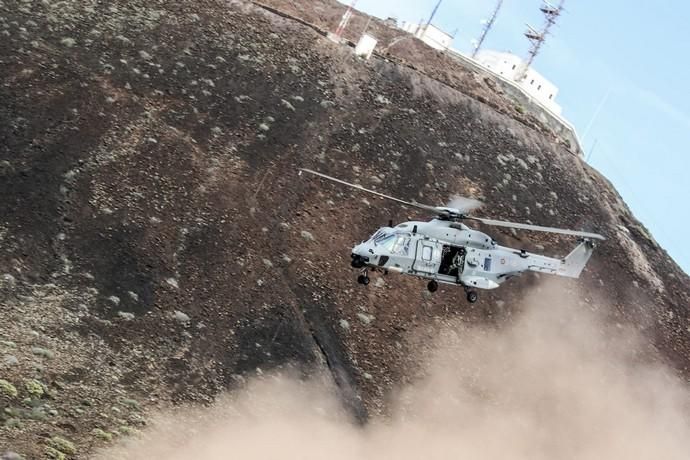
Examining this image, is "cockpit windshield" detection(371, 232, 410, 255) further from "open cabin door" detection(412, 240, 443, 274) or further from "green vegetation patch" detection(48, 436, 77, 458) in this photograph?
"green vegetation patch" detection(48, 436, 77, 458)

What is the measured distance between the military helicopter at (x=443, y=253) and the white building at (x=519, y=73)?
65.1 m

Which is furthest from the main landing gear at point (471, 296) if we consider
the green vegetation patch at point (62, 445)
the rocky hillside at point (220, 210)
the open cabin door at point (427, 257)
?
the green vegetation patch at point (62, 445)

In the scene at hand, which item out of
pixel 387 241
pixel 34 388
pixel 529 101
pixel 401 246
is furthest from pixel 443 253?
pixel 529 101

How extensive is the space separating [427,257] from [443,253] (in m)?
0.93

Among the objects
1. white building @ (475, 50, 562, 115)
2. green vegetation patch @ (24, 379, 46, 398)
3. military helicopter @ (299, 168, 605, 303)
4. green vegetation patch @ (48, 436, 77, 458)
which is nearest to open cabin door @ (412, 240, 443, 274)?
military helicopter @ (299, 168, 605, 303)

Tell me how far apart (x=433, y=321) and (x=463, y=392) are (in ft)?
13.6

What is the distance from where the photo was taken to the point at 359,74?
53.2 m

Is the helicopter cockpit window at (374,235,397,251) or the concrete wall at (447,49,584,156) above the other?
the helicopter cockpit window at (374,235,397,251)

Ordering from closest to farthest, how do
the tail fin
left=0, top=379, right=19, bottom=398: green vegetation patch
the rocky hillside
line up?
1. left=0, top=379, right=19, bottom=398: green vegetation patch
2. the rocky hillside
3. the tail fin

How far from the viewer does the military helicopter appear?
3147cm

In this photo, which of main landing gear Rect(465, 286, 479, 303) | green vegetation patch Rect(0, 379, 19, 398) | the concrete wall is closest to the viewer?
green vegetation patch Rect(0, 379, 19, 398)

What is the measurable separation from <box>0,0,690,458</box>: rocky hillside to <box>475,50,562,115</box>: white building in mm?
40096

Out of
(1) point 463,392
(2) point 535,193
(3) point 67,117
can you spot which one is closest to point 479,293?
(1) point 463,392

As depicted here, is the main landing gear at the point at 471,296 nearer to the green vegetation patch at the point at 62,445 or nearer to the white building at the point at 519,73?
the green vegetation patch at the point at 62,445
